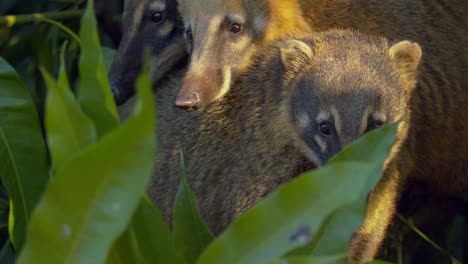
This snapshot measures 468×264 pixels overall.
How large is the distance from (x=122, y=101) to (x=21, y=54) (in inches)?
42.7

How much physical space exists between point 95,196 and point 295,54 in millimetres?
1537

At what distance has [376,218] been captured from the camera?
349cm

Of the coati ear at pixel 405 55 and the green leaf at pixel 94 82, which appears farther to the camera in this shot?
the coati ear at pixel 405 55

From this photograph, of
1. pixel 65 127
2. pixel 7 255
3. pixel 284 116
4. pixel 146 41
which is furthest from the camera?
pixel 7 255

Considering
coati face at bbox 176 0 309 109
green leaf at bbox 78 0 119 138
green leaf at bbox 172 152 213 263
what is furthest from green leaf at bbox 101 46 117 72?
green leaf at bbox 78 0 119 138

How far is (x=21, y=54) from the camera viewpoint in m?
4.58

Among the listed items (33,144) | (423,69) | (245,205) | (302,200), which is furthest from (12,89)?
(423,69)

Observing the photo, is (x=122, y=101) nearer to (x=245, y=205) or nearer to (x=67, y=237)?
(x=245, y=205)

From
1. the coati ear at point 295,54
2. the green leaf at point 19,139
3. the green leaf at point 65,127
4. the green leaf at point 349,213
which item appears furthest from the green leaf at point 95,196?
the coati ear at point 295,54

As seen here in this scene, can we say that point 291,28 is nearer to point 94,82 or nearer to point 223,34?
point 223,34

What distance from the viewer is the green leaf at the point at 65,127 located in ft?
7.09

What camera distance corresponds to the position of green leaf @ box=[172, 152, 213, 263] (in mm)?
2707

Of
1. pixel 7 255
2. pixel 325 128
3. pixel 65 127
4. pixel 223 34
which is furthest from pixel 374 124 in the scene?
Answer: pixel 7 255

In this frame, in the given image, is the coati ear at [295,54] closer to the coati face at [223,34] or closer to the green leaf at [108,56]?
the coati face at [223,34]
